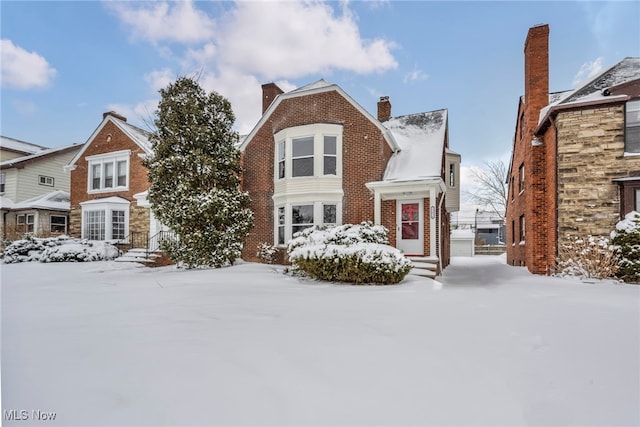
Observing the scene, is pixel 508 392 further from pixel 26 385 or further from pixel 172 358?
pixel 26 385

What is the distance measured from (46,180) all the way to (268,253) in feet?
62.5

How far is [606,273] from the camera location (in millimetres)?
9023

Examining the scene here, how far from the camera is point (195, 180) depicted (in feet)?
41.9

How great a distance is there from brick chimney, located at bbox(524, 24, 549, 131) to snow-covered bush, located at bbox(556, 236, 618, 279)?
4686 mm

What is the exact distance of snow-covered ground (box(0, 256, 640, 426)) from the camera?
2518 mm

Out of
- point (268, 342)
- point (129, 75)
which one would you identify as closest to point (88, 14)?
point (129, 75)

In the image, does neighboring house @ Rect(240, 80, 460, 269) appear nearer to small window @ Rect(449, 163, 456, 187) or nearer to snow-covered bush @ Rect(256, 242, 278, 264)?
snow-covered bush @ Rect(256, 242, 278, 264)

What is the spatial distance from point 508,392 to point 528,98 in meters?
12.9

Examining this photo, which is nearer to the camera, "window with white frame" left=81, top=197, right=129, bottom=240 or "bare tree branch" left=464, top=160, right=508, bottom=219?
"window with white frame" left=81, top=197, right=129, bottom=240

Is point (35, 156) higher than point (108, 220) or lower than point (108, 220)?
higher

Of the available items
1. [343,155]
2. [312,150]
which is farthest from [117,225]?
[343,155]

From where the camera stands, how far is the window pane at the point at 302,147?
13.5 metres

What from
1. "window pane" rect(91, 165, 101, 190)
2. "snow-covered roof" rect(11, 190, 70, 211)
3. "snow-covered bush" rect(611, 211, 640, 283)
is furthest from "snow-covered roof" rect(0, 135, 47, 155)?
"snow-covered bush" rect(611, 211, 640, 283)

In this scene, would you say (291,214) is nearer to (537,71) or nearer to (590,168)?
(590,168)
